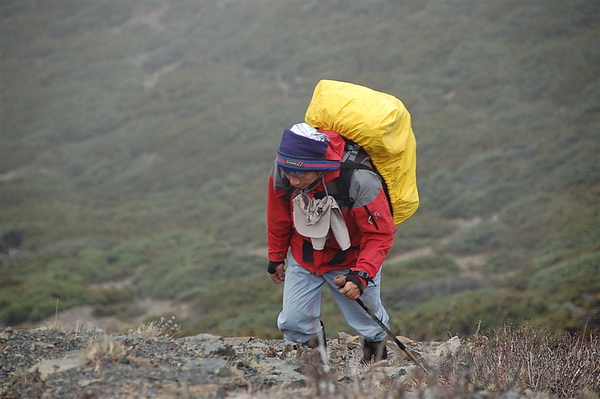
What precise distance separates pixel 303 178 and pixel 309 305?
963 mm

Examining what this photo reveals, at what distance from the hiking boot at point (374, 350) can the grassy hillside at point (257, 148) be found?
0.37m

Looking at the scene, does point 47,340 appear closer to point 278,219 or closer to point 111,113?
point 278,219

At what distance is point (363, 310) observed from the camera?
15.5ft

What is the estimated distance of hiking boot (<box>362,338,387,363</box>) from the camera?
4.89 meters

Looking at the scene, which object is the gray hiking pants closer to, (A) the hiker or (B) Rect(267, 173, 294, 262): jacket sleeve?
(A) the hiker

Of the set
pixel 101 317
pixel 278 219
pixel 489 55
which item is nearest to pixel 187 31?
pixel 489 55

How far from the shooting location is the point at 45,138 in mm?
39844

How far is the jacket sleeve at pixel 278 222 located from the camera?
14.8 ft

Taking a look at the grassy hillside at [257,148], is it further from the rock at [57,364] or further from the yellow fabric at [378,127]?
the rock at [57,364]

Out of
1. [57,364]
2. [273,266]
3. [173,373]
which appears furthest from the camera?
[273,266]

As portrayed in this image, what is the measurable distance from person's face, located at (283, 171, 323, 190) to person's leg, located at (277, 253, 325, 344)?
0.69 meters

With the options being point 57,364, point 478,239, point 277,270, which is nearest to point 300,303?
point 277,270

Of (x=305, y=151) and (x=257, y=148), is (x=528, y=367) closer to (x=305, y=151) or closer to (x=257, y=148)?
(x=305, y=151)

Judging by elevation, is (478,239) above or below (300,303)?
below
